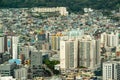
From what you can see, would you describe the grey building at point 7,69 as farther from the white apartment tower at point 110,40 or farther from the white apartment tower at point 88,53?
the white apartment tower at point 110,40

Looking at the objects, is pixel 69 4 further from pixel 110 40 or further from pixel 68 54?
pixel 68 54

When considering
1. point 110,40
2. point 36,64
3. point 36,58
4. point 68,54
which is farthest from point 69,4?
point 36,64

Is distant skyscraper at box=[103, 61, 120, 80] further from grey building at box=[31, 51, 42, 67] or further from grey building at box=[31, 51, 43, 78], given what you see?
grey building at box=[31, 51, 42, 67]

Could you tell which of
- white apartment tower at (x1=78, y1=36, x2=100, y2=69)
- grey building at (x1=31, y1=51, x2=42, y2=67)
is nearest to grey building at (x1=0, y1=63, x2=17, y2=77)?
grey building at (x1=31, y1=51, x2=42, y2=67)

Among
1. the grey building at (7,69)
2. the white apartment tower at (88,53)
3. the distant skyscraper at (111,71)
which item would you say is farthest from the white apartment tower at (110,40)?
the grey building at (7,69)

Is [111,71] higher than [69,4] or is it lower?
lower
